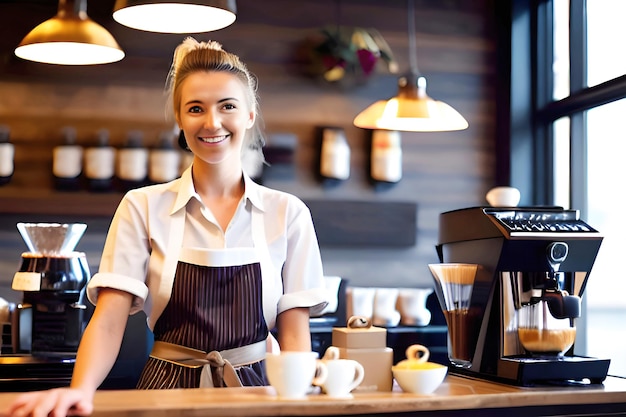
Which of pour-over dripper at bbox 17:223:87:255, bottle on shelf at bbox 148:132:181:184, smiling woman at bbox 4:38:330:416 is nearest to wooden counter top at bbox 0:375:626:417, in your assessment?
smiling woman at bbox 4:38:330:416

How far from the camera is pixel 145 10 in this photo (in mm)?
2977

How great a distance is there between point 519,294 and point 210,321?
0.78m

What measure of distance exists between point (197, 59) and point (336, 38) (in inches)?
102

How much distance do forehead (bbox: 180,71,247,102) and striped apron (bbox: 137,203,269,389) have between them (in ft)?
1.24

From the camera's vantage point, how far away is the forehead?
7.15ft

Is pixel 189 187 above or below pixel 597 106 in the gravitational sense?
below

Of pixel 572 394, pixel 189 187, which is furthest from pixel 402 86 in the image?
pixel 572 394

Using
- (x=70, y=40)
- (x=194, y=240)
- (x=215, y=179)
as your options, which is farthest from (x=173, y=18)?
(x=194, y=240)

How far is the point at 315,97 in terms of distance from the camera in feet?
15.8

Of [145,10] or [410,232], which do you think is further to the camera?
[410,232]

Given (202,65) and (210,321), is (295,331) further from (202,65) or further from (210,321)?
(202,65)

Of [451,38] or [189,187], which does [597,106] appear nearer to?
[451,38]

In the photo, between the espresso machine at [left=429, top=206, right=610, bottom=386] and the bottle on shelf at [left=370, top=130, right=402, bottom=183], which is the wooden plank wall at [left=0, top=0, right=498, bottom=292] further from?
the espresso machine at [left=429, top=206, right=610, bottom=386]

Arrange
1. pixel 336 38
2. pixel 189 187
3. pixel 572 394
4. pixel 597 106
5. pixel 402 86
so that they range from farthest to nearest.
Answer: pixel 336 38
pixel 597 106
pixel 402 86
pixel 189 187
pixel 572 394
